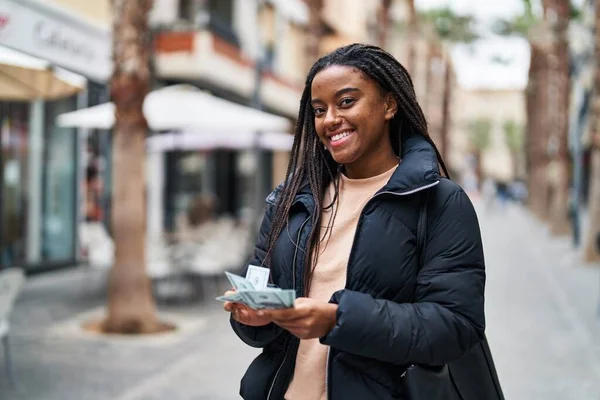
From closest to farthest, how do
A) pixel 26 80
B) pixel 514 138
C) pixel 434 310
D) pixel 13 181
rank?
pixel 434 310 → pixel 26 80 → pixel 13 181 → pixel 514 138

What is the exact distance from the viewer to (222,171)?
25188mm

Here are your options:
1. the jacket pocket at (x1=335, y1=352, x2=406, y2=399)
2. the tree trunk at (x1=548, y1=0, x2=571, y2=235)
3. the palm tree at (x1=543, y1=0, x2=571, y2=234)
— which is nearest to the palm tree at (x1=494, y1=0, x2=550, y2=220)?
the palm tree at (x1=543, y1=0, x2=571, y2=234)

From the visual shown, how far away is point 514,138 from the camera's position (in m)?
104

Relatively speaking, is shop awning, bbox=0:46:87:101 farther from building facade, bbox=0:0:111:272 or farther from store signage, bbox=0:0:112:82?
store signage, bbox=0:0:112:82

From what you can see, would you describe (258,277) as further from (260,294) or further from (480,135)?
(480,135)

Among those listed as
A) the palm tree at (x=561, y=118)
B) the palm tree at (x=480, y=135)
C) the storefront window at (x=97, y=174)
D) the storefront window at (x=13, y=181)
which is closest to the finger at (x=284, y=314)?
the storefront window at (x=13, y=181)

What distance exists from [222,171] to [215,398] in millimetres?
19527

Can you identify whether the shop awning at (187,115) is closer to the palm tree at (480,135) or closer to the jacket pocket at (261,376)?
the jacket pocket at (261,376)

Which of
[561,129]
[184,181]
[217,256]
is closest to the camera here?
[217,256]

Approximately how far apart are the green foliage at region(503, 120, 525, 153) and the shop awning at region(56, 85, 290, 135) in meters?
97.4

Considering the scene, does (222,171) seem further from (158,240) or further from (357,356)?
(357,356)

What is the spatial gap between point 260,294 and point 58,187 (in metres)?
12.8

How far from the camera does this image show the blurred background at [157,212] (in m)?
6.98

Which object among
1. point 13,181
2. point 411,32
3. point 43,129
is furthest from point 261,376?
point 411,32
